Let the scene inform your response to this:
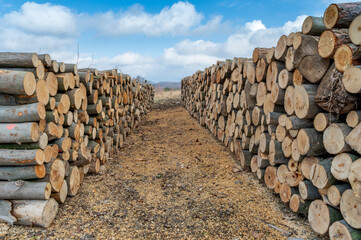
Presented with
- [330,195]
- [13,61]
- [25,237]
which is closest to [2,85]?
[13,61]

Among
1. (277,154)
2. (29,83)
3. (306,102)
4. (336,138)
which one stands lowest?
(277,154)

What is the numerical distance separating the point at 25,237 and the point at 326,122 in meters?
3.58

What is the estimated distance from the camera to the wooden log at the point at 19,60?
2957mm

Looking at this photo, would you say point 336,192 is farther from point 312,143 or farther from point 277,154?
point 277,154

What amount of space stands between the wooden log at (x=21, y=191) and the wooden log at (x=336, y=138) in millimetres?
3279

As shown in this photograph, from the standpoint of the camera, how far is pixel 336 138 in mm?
2400

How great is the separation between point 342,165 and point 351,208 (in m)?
0.39

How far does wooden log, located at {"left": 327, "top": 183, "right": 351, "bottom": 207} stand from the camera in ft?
7.71

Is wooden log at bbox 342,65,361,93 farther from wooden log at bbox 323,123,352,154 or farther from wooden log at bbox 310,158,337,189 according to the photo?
wooden log at bbox 310,158,337,189

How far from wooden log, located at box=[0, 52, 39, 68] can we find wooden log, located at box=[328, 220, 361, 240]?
3.80 m

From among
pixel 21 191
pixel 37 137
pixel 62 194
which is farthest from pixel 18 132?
pixel 62 194

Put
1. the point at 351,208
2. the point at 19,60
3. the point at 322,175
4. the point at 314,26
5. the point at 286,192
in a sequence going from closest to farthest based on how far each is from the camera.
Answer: the point at 351,208
the point at 322,175
the point at 314,26
the point at 19,60
the point at 286,192

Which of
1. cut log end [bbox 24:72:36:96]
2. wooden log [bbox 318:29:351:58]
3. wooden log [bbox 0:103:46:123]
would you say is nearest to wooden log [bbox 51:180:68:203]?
wooden log [bbox 0:103:46:123]

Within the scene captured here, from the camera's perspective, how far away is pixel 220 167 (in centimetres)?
493
